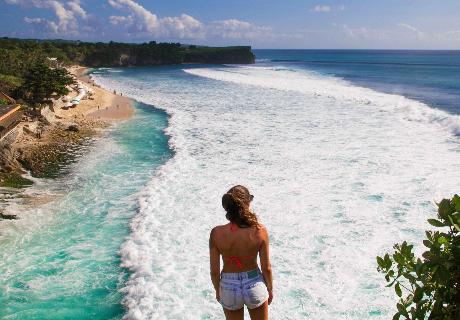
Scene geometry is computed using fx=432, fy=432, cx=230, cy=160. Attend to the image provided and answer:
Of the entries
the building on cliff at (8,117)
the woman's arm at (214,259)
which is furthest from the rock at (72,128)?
the woman's arm at (214,259)

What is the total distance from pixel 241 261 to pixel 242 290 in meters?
0.31

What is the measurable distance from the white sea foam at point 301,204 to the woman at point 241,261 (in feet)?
13.4

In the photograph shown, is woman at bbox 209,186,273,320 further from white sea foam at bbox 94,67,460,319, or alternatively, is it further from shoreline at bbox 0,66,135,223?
shoreline at bbox 0,66,135,223

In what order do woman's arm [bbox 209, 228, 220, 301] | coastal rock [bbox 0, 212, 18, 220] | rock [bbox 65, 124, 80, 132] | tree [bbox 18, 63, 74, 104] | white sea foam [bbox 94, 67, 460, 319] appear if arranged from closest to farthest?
woman's arm [bbox 209, 228, 220, 301], white sea foam [bbox 94, 67, 460, 319], coastal rock [bbox 0, 212, 18, 220], rock [bbox 65, 124, 80, 132], tree [bbox 18, 63, 74, 104]

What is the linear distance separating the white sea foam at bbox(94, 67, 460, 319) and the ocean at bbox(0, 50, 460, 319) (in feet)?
0.15

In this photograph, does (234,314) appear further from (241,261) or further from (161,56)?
(161,56)

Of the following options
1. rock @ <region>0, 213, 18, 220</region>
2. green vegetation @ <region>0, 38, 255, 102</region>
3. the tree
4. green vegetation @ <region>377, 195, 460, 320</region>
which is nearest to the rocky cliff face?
green vegetation @ <region>0, 38, 255, 102</region>

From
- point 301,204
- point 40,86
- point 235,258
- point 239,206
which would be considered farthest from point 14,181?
point 40,86

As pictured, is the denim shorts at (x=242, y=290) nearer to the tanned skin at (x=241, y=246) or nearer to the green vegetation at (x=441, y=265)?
the tanned skin at (x=241, y=246)

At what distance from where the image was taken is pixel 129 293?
8.99 m

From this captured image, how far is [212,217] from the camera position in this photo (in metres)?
12.7

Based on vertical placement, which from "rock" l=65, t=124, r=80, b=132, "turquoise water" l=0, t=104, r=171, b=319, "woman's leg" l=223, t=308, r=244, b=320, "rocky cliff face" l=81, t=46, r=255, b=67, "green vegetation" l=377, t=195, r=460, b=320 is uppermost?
"rocky cliff face" l=81, t=46, r=255, b=67

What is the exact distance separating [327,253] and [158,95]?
38281mm

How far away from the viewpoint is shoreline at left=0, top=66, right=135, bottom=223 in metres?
15.6
